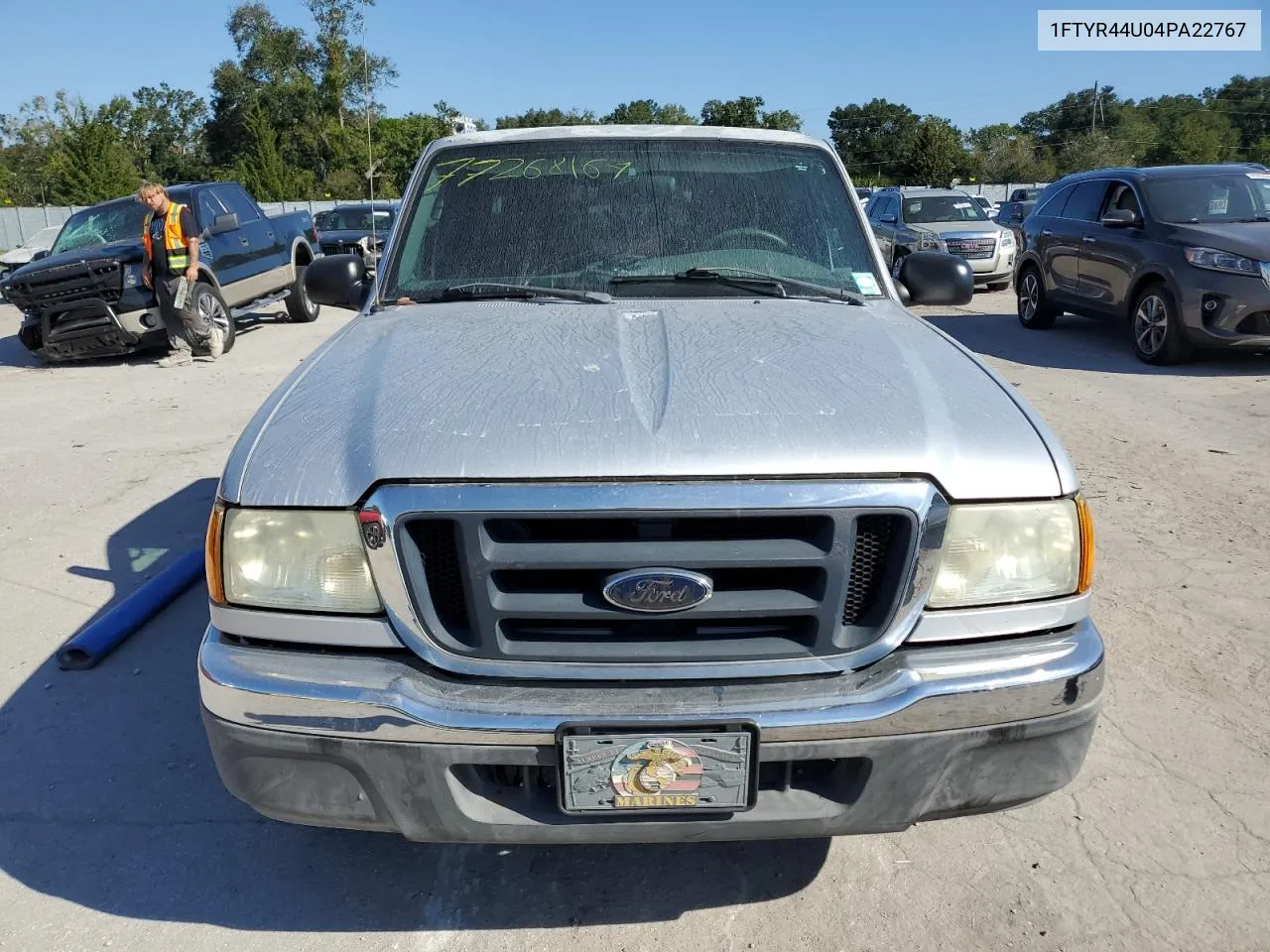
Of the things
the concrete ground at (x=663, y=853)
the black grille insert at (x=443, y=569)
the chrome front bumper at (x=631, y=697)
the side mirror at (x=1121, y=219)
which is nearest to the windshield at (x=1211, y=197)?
the side mirror at (x=1121, y=219)

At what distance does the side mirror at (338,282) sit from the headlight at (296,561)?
1.78 metres

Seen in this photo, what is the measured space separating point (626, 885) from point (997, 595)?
1226 mm

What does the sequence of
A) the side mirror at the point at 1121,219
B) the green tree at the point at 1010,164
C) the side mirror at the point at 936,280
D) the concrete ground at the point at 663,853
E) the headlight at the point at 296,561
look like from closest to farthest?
the headlight at the point at 296,561 → the concrete ground at the point at 663,853 → the side mirror at the point at 936,280 → the side mirror at the point at 1121,219 → the green tree at the point at 1010,164

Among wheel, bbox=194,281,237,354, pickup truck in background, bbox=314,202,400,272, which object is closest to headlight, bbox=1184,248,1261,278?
wheel, bbox=194,281,237,354

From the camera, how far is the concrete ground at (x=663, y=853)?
2400 mm

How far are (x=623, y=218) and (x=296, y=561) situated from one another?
1739 millimetres

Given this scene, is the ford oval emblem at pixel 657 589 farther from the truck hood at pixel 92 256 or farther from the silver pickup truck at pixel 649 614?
the truck hood at pixel 92 256

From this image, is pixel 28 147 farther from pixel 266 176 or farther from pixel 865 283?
pixel 865 283

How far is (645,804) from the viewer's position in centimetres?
196

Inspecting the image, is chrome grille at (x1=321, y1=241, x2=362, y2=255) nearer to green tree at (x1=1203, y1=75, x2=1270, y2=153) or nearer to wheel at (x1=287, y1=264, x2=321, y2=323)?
wheel at (x1=287, y1=264, x2=321, y2=323)

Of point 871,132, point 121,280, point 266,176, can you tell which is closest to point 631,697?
point 121,280

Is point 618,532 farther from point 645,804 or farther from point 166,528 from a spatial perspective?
point 166,528

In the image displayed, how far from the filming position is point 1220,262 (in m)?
8.72

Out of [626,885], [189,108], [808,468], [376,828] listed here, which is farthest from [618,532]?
[189,108]
